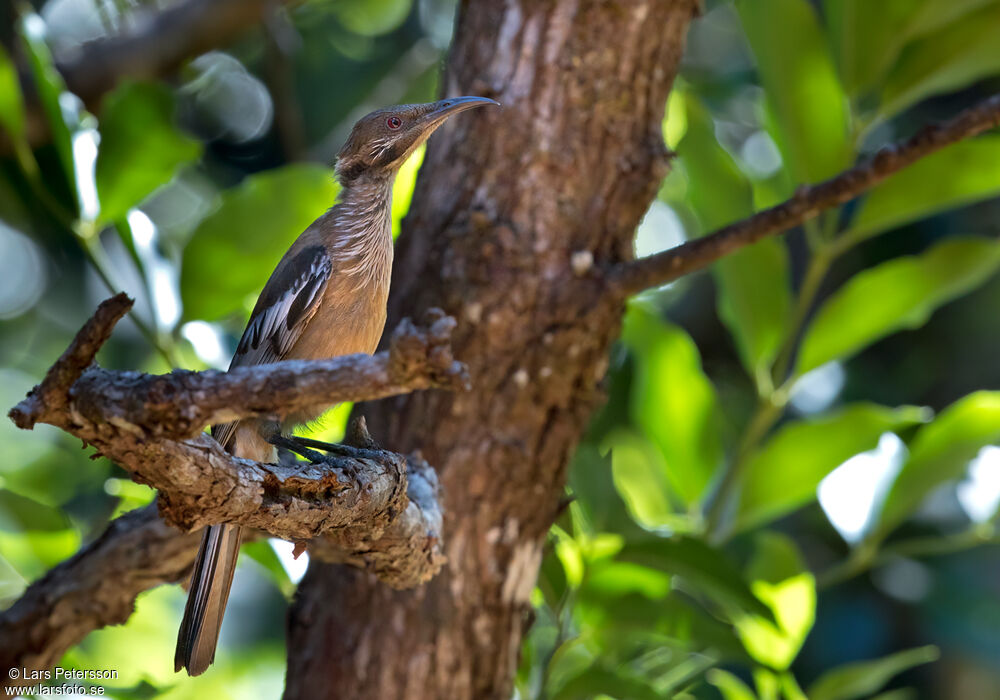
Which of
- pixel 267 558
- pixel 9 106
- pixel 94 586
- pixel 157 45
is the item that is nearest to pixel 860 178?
pixel 267 558

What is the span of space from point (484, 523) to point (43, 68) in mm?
1944

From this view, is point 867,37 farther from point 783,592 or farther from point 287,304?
point 287,304

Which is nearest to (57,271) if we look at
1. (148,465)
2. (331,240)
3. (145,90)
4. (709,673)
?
(145,90)

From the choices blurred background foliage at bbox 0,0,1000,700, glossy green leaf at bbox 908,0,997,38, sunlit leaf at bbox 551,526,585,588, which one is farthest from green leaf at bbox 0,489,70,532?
glossy green leaf at bbox 908,0,997,38

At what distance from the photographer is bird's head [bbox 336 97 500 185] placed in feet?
7.89

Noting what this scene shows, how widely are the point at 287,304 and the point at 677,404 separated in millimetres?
1578

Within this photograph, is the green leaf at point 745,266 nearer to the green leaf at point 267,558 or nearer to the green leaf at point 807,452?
the green leaf at point 807,452

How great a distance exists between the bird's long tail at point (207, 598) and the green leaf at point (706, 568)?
3.87 ft

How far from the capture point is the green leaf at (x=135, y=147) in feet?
9.42

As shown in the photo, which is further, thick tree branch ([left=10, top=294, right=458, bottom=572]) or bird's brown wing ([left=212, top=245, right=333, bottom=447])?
bird's brown wing ([left=212, top=245, right=333, bottom=447])

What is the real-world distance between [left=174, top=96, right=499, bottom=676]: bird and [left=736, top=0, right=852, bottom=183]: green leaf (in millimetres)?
1241

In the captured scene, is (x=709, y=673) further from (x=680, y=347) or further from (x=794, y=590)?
(x=680, y=347)

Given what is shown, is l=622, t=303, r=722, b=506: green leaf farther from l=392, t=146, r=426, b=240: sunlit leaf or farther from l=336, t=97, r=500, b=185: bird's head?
l=336, t=97, r=500, b=185: bird's head

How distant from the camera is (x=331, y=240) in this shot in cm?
239
